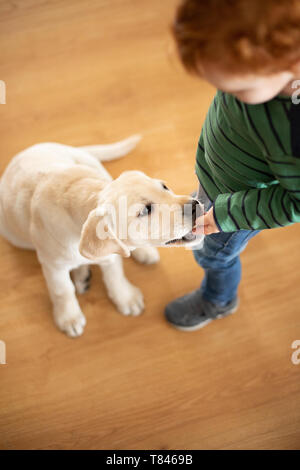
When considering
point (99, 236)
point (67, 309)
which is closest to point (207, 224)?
point (99, 236)

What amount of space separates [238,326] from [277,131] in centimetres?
94

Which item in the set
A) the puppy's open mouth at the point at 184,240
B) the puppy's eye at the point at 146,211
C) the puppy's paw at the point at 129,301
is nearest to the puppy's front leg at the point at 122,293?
the puppy's paw at the point at 129,301

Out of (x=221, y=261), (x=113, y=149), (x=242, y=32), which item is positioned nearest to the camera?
(x=242, y=32)

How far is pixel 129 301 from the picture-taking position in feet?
4.98

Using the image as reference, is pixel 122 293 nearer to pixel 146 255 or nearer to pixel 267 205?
pixel 146 255

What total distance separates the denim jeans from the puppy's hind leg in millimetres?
416

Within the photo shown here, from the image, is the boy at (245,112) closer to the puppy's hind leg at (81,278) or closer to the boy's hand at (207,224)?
the boy's hand at (207,224)

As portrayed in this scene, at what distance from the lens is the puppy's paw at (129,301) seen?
151cm

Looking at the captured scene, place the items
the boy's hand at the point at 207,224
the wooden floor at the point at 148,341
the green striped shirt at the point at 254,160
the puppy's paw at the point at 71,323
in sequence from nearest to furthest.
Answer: the green striped shirt at the point at 254,160 < the boy's hand at the point at 207,224 < the wooden floor at the point at 148,341 < the puppy's paw at the point at 71,323

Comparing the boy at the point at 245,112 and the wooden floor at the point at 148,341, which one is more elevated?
the boy at the point at 245,112

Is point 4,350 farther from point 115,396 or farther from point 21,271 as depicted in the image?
point 115,396

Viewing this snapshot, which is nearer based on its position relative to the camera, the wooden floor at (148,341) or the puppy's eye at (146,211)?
the puppy's eye at (146,211)

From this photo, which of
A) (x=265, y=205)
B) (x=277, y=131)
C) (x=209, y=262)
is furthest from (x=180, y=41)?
(x=209, y=262)

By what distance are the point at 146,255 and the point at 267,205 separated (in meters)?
0.83
